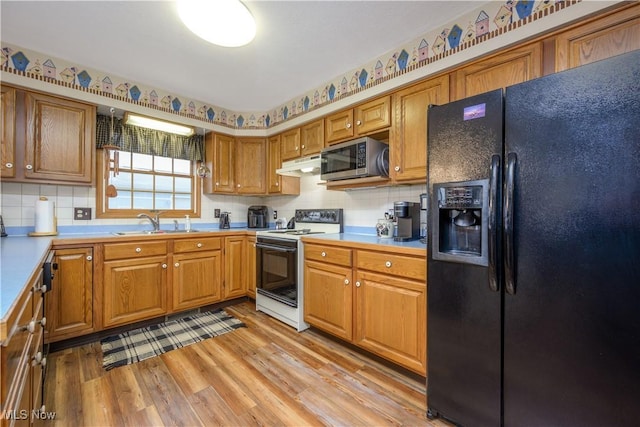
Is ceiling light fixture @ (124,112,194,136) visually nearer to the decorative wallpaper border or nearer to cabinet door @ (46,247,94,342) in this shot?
the decorative wallpaper border

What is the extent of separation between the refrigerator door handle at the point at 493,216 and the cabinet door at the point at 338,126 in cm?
145

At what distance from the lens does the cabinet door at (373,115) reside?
222 centimetres

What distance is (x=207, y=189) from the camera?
340 centimetres

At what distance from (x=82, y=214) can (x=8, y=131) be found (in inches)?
33.0

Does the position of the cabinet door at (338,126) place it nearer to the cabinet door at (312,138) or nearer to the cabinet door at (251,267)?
the cabinet door at (312,138)

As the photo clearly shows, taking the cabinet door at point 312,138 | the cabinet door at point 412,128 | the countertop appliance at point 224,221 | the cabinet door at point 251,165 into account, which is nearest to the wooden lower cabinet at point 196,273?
the countertop appliance at point 224,221

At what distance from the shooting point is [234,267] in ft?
10.2

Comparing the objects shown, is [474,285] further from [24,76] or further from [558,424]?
[24,76]

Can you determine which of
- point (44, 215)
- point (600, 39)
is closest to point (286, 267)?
point (44, 215)

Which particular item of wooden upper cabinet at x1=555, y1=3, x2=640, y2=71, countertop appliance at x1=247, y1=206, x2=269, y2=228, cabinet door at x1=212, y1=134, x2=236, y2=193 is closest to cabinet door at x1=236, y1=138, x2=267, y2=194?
cabinet door at x1=212, y1=134, x2=236, y2=193

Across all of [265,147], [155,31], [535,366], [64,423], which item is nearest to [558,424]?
[535,366]

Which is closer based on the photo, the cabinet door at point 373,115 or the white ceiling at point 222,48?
the white ceiling at point 222,48

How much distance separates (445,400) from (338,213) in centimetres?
184

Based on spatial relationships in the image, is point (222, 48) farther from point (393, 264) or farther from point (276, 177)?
point (393, 264)
